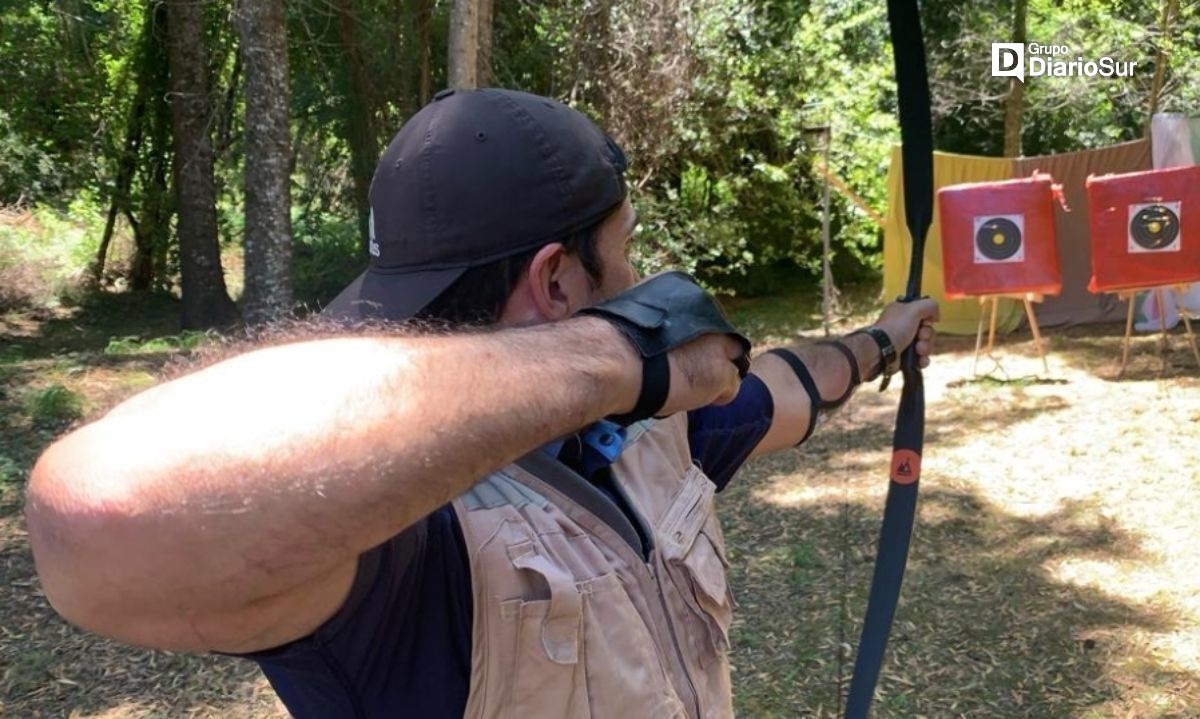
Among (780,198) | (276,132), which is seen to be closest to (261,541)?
(276,132)

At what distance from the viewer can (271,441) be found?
0.57 meters

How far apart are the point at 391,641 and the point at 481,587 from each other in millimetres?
81

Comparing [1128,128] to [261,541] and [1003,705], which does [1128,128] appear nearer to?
[1003,705]

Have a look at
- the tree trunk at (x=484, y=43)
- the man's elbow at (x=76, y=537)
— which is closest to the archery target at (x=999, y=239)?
the tree trunk at (x=484, y=43)

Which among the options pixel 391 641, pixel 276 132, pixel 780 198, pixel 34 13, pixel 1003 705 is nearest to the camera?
pixel 391 641

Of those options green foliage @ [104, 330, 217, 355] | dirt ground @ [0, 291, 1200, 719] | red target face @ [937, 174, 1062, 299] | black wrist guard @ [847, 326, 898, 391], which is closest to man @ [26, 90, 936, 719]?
black wrist guard @ [847, 326, 898, 391]

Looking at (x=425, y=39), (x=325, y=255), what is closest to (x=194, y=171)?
(x=425, y=39)

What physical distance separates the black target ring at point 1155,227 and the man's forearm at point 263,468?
6.52 meters

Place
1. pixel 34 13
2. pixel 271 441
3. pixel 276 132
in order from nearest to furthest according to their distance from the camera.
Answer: pixel 271 441
pixel 276 132
pixel 34 13

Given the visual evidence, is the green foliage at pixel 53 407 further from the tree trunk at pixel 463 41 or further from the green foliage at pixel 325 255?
the green foliage at pixel 325 255

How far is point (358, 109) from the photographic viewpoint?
955 cm

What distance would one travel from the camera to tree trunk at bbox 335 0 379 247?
29.7ft

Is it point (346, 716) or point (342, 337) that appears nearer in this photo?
point (342, 337)

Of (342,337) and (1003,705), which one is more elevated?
(342,337)
